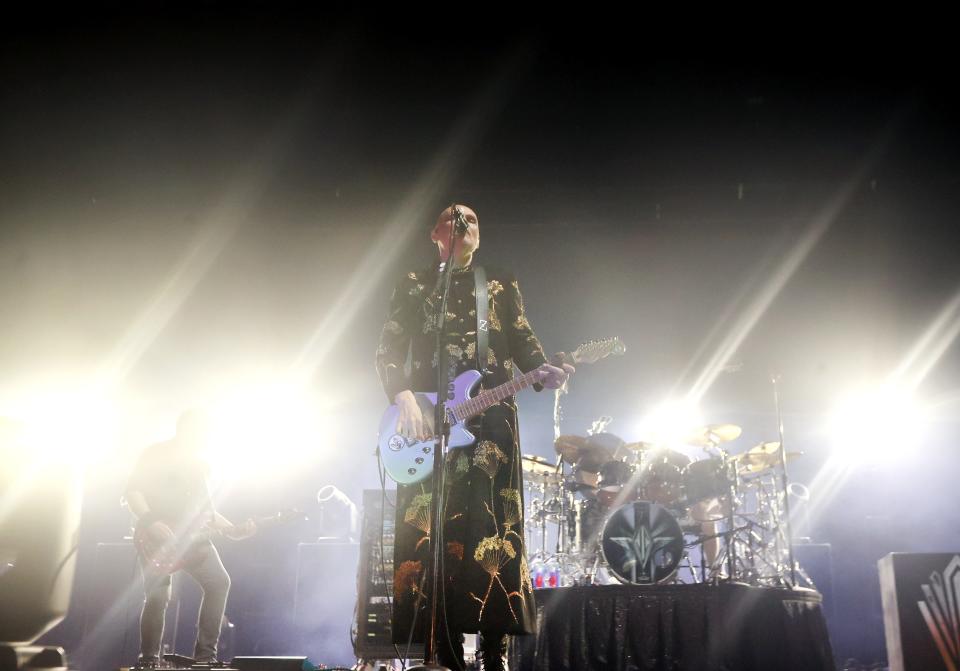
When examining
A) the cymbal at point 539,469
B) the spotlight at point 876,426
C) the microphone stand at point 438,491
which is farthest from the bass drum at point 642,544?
the spotlight at point 876,426

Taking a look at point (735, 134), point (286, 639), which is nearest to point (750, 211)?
point (735, 134)

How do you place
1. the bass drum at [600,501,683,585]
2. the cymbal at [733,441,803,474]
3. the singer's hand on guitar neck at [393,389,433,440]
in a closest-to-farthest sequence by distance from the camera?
the singer's hand on guitar neck at [393,389,433,440]
the bass drum at [600,501,683,585]
the cymbal at [733,441,803,474]

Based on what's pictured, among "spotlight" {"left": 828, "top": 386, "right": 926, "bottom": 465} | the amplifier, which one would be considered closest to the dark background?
"spotlight" {"left": 828, "top": 386, "right": 926, "bottom": 465}

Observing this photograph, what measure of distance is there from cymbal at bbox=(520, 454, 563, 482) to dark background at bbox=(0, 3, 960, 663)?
191 centimetres

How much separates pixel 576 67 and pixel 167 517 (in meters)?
4.60

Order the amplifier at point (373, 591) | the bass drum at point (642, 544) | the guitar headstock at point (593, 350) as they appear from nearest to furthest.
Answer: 1. the guitar headstock at point (593, 350)
2. the bass drum at point (642, 544)
3. the amplifier at point (373, 591)

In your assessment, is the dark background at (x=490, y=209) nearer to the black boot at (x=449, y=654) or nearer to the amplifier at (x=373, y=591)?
the amplifier at (x=373, y=591)

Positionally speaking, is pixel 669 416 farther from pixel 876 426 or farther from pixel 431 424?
pixel 431 424

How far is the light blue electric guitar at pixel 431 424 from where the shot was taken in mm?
2900

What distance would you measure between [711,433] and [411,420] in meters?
5.67

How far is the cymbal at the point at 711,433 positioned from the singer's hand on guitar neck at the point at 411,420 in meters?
5.19

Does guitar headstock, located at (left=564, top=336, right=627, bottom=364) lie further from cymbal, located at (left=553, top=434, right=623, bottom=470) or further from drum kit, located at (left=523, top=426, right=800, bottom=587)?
cymbal, located at (left=553, top=434, right=623, bottom=470)

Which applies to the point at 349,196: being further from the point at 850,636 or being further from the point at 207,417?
the point at 850,636

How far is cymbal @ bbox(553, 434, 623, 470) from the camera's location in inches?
255
